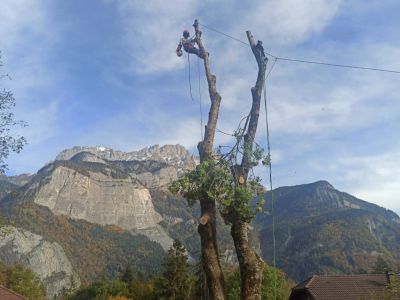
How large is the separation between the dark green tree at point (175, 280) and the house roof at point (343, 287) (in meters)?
24.0

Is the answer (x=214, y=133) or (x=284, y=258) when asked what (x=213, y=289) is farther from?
(x=284, y=258)

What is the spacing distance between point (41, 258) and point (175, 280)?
14078 centimetres

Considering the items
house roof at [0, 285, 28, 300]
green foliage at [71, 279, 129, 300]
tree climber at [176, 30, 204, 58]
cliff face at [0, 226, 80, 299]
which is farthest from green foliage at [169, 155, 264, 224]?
cliff face at [0, 226, 80, 299]

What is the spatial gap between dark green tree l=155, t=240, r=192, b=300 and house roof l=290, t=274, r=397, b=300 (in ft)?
78.8

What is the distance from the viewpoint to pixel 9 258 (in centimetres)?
17350

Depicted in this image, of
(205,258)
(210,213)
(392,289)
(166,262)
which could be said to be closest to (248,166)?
(210,213)

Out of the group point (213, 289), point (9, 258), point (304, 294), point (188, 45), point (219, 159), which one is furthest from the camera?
point (9, 258)

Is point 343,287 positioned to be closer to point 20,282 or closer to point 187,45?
point 187,45

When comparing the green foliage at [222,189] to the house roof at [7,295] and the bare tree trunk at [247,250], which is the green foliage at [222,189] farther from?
the house roof at [7,295]

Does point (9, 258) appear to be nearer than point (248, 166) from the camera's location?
No

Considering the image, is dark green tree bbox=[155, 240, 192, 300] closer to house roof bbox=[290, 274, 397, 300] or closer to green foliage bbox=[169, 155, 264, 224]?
house roof bbox=[290, 274, 397, 300]

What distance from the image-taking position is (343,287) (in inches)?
1344

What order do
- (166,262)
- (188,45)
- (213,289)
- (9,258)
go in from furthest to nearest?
(9,258) → (166,262) → (188,45) → (213,289)

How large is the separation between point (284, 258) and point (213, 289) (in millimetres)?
197353
